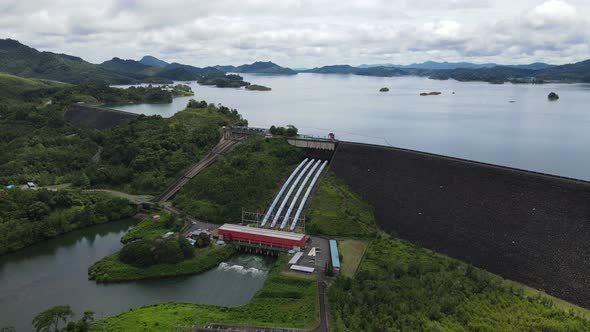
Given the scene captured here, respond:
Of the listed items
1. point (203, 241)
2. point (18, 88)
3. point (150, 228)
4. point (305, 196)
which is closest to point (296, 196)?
point (305, 196)

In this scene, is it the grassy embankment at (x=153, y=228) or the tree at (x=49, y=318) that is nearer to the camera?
the tree at (x=49, y=318)

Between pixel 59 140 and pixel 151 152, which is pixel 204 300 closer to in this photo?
pixel 151 152

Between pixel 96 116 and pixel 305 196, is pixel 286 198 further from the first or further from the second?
pixel 96 116

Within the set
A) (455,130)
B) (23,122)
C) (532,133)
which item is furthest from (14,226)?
(532,133)

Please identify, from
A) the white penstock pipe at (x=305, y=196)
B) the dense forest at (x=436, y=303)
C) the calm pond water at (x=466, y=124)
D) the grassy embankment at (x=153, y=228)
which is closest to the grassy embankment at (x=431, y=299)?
the dense forest at (x=436, y=303)

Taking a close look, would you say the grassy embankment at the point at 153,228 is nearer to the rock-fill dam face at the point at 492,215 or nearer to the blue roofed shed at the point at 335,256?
the blue roofed shed at the point at 335,256

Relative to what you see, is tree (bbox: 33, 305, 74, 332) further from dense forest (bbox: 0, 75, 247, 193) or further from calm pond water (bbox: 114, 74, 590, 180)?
calm pond water (bbox: 114, 74, 590, 180)
